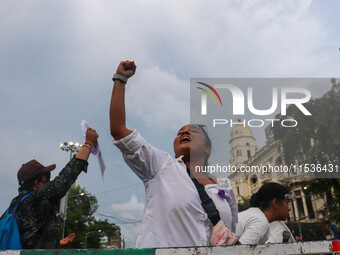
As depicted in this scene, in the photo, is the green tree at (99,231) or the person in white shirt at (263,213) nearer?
the person in white shirt at (263,213)

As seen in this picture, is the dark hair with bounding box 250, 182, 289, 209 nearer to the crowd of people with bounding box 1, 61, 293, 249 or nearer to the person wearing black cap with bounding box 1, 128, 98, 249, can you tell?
the crowd of people with bounding box 1, 61, 293, 249

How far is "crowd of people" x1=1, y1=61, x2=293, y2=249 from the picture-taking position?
177cm

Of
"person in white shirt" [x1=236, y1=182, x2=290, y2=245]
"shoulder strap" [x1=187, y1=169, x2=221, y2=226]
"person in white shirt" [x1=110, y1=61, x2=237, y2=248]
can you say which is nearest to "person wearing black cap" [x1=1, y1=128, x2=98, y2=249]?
"person in white shirt" [x1=110, y1=61, x2=237, y2=248]

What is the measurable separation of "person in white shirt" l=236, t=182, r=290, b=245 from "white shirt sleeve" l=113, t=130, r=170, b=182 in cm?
122

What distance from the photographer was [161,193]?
1854mm

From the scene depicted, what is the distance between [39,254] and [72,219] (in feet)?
132

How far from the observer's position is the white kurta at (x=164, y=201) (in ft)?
5.79

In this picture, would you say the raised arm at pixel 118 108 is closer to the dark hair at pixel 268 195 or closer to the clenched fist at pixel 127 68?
the clenched fist at pixel 127 68

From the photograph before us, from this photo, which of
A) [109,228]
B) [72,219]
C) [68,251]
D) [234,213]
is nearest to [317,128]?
[234,213]

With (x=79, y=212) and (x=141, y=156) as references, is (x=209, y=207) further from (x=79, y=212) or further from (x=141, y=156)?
(x=79, y=212)

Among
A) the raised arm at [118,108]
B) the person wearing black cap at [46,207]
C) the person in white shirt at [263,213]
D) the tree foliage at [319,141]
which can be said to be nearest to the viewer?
the raised arm at [118,108]

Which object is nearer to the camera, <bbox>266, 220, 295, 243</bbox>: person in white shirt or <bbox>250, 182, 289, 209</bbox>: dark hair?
<bbox>266, 220, 295, 243</bbox>: person in white shirt

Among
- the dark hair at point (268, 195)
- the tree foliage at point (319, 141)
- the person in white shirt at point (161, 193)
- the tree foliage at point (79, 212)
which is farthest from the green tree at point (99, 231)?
the person in white shirt at point (161, 193)

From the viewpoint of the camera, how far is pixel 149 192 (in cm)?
191
